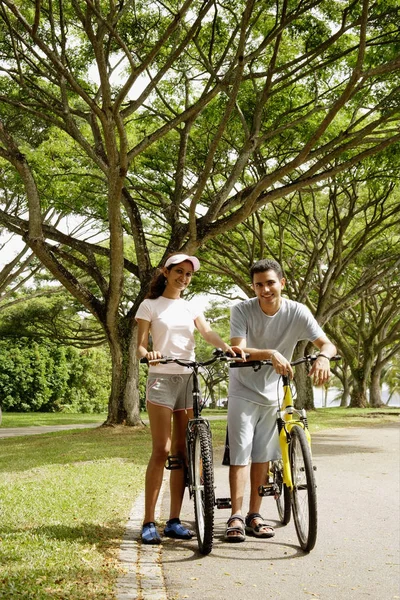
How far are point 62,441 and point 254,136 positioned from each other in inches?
269

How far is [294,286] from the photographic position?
992 inches

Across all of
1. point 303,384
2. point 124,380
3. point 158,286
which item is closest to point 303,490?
point 158,286

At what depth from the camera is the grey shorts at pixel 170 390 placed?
5.38 m

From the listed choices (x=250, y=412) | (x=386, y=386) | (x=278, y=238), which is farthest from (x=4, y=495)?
(x=386, y=386)

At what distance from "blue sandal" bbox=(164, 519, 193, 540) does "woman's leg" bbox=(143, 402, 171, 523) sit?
0.74ft

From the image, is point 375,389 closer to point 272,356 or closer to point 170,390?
point 170,390

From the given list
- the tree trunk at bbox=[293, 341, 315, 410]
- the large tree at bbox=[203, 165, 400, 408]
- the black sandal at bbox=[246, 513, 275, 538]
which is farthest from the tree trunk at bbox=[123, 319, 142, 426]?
the black sandal at bbox=[246, 513, 275, 538]

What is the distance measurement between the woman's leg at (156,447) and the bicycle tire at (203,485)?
8.9 inches

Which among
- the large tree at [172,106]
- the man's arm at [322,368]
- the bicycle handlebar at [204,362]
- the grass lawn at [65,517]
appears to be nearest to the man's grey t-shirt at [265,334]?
the man's arm at [322,368]

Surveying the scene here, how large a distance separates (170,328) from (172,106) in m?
13.2

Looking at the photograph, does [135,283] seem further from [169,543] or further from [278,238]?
[169,543]

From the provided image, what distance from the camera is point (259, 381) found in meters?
5.54

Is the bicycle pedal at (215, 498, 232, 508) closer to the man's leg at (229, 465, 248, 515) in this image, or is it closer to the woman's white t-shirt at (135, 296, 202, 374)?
the man's leg at (229, 465, 248, 515)

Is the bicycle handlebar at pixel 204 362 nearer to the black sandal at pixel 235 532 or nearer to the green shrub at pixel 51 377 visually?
the black sandal at pixel 235 532
